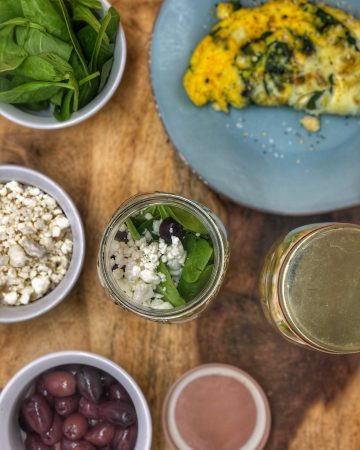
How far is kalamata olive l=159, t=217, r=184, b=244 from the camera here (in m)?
0.95

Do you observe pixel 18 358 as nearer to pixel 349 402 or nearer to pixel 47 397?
pixel 47 397

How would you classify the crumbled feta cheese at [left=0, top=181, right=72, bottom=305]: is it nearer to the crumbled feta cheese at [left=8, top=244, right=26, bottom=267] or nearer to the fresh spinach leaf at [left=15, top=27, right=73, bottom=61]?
the crumbled feta cheese at [left=8, top=244, right=26, bottom=267]

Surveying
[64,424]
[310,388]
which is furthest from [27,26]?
[310,388]

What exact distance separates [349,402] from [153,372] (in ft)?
1.19

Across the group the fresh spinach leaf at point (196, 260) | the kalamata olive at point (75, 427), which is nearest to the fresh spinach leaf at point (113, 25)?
the fresh spinach leaf at point (196, 260)

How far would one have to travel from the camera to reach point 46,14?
1.01 m

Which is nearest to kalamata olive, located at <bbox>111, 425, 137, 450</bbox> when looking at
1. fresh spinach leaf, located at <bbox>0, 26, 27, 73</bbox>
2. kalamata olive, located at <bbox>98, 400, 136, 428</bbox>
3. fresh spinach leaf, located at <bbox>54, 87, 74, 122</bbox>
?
kalamata olive, located at <bbox>98, 400, 136, 428</bbox>

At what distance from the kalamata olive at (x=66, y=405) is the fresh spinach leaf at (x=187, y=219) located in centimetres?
38

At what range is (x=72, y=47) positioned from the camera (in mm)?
1035

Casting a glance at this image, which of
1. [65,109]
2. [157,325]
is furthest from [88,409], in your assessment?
[65,109]

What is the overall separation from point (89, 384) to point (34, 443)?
143 millimetres

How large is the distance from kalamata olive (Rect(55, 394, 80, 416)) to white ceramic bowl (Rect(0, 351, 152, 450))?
62 millimetres

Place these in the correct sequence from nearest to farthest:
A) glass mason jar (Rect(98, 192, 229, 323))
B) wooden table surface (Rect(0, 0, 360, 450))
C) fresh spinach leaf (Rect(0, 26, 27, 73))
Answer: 1. glass mason jar (Rect(98, 192, 229, 323))
2. fresh spinach leaf (Rect(0, 26, 27, 73))
3. wooden table surface (Rect(0, 0, 360, 450))

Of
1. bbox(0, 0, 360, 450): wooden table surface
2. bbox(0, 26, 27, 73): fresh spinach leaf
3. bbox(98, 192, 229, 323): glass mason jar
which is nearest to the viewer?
bbox(98, 192, 229, 323): glass mason jar
